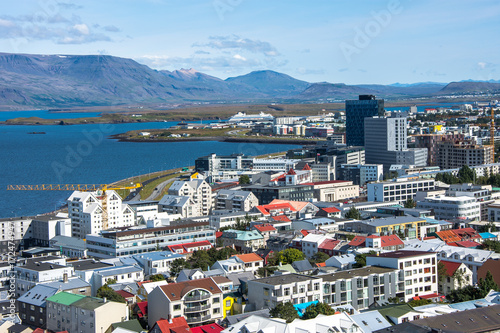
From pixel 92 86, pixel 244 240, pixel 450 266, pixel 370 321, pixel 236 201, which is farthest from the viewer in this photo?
pixel 92 86

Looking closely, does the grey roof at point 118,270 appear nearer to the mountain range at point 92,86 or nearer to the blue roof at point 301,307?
the blue roof at point 301,307

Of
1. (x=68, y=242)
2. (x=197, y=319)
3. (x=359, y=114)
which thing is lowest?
(x=68, y=242)

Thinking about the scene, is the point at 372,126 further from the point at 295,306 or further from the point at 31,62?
the point at 31,62

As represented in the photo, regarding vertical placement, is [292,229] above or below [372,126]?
below

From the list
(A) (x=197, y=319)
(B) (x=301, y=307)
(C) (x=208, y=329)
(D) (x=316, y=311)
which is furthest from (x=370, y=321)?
(A) (x=197, y=319)

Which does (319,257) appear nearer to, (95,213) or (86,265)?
(86,265)

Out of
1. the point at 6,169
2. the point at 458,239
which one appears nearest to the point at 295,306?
the point at 458,239
